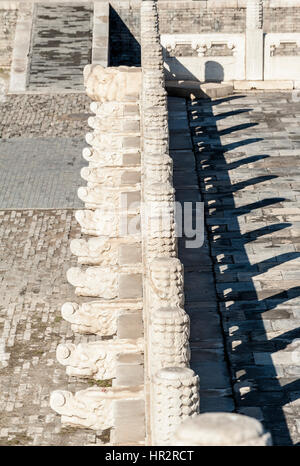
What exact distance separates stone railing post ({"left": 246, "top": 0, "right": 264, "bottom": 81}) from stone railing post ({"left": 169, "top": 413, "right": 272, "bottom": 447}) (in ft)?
80.3

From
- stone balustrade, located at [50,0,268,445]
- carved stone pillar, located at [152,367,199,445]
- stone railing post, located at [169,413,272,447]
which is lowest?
stone balustrade, located at [50,0,268,445]

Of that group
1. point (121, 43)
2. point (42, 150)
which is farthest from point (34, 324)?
point (121, 43)

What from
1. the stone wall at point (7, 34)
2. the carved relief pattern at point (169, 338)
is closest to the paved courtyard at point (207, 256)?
the carved relief pattern at point (169, 338)

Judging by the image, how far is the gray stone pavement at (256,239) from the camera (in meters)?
18.3

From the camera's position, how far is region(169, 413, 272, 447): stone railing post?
398 inches

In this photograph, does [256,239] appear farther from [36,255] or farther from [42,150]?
[42,150]

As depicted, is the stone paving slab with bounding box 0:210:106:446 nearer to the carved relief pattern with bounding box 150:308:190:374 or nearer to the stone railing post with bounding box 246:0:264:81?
the carved relief pattern with bounding box 150:308:190:374

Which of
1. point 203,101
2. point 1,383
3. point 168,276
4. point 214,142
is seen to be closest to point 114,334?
point 1,383

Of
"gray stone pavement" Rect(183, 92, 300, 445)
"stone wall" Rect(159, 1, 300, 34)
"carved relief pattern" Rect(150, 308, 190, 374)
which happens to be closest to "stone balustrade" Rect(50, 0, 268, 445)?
"carved relief pattern" Rect(150, 308, 190, 374)

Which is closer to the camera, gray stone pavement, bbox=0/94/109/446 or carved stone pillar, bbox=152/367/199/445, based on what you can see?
carved stone pillar, bbox=152/367/199/445

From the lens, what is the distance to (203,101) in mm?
33438

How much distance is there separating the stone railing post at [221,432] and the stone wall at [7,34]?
33917mm

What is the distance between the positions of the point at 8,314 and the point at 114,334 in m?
2.87

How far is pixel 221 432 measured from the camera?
33.1 ft
